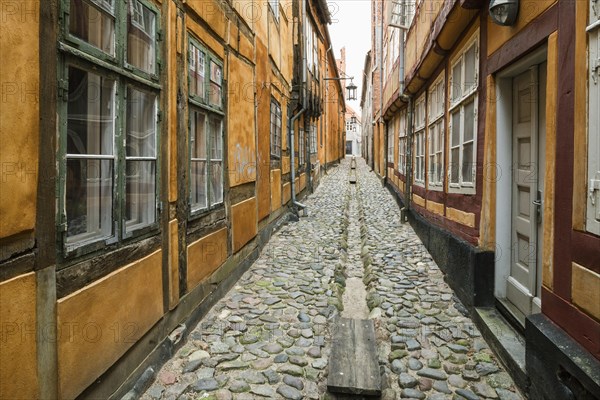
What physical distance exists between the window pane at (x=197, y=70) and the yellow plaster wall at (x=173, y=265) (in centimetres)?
135

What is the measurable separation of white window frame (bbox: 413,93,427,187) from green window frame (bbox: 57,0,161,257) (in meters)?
6.29

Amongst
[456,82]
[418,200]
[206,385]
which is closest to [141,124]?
[206,385]

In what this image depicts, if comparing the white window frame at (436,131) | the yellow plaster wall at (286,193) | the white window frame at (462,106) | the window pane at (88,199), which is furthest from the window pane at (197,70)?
the yellow plaster wall at (286,193)

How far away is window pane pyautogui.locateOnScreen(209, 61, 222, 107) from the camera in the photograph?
466 cm

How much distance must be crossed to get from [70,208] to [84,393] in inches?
41.5

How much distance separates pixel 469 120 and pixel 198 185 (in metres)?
3.36

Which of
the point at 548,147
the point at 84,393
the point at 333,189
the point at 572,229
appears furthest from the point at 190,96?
the point at 333,189

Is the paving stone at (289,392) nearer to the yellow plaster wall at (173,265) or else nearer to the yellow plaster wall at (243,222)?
the yellow plaster wall at (173,265)

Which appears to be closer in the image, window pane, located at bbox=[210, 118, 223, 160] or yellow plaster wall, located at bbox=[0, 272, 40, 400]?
yellow plaster wall, located at bbox=[0, 272, 40, 400]

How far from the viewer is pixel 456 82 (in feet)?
19.1

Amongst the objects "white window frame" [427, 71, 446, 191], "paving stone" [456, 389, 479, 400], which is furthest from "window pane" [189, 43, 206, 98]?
"white window frame" [427, 71, 446, 191]

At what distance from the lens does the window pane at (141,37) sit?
290 centimetres

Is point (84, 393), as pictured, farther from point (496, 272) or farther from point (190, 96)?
point (496, 272)

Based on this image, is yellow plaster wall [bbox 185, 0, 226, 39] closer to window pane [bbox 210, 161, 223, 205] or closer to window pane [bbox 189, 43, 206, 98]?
window pane [bbox 189, 43, 206, 98]
